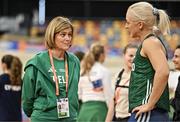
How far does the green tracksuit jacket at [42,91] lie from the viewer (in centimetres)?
477

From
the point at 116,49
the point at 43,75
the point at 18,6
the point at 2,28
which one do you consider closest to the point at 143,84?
the point at 43,75

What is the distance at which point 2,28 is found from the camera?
16156 mm

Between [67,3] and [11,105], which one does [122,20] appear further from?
[11,105]

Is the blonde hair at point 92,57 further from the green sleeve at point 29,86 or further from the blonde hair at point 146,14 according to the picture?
the blonde hair at point 146,14

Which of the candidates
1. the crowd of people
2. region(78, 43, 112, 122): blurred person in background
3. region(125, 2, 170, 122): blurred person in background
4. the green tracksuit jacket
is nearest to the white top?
region(78, 43, 112, 122): blurred person in background

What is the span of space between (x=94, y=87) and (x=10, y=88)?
1108 mm

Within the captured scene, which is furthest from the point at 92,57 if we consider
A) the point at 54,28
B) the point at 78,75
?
the point at 54,28

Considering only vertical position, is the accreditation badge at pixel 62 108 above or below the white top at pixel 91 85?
above

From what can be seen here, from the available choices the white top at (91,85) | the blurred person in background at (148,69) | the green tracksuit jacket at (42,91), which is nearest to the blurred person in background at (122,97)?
the white top at (91,85)

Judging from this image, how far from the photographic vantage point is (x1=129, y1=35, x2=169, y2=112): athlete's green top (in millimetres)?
4371

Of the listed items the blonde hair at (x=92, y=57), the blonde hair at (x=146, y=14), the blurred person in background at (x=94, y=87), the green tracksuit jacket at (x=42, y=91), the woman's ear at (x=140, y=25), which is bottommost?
the blurred person in background at (x=94, y=87)

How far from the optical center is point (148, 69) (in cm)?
437

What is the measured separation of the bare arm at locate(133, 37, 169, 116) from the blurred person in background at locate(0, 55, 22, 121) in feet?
10.6

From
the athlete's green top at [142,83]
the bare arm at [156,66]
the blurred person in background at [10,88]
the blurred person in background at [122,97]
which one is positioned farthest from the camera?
the blurred person in background at [10,88]
